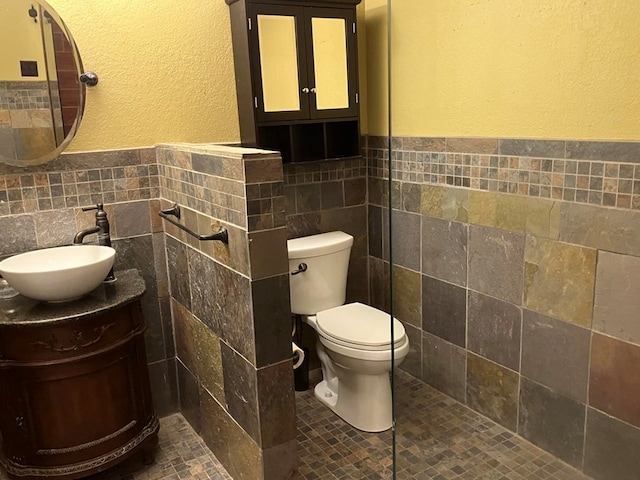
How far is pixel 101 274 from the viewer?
75.4 inches

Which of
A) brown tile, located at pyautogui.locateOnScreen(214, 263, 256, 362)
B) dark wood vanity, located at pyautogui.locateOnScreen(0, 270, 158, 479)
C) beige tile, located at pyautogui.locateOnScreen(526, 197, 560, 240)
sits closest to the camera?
brown tile, located at pyautogui.locateOnScreen(214, 263, 256, 362)

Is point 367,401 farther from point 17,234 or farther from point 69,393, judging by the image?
point 17,234

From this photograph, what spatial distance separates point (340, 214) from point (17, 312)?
152 cm

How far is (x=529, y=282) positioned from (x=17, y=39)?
2102 mm

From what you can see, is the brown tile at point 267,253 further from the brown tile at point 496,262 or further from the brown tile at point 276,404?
the brown tile at point 496,262

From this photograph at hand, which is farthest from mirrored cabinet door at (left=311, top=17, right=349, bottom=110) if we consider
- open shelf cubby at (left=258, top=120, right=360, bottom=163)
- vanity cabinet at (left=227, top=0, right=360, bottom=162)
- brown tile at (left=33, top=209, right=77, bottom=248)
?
brown tile at (left=33, top=209, right=77, bottom=248)

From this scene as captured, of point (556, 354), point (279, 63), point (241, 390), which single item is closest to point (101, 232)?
point (241, 390)

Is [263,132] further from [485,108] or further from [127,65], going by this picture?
[485,108]

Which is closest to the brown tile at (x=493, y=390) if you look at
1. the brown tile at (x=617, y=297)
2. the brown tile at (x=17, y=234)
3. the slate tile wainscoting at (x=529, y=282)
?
the slate tile wainscoting at (x=529, y=282)

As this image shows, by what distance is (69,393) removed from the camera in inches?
76.1

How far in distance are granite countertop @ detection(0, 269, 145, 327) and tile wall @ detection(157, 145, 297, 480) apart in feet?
0.88

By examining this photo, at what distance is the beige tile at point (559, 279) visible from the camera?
187 cm

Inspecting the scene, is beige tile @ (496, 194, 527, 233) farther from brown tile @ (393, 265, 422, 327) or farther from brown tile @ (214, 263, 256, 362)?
brown tile @ (214, 263, 256, 362)

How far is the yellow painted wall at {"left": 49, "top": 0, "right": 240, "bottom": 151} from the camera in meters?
2.18
